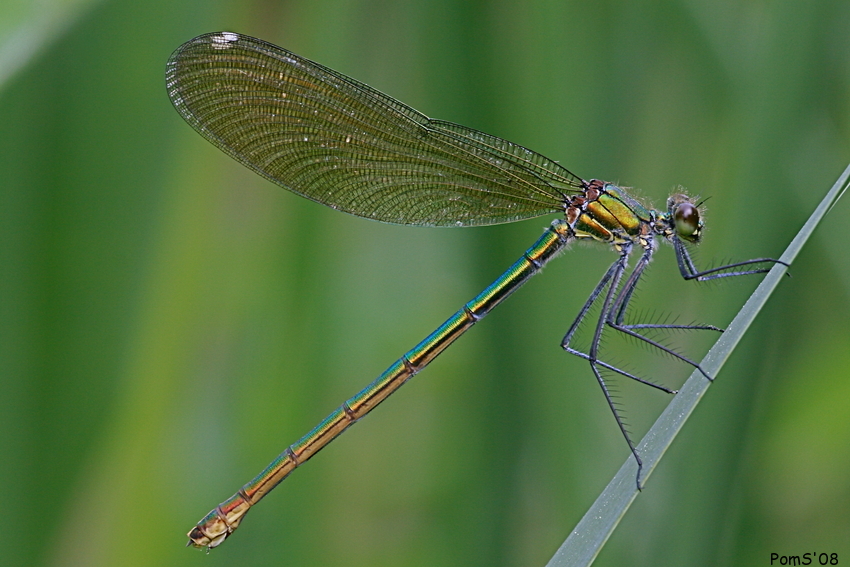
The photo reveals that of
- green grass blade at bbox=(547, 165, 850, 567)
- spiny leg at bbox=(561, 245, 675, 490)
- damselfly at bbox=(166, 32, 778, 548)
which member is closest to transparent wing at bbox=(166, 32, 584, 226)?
damselfly at bbox=(166, 32, 778, 548)

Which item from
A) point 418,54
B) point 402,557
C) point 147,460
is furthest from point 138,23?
point 402,557

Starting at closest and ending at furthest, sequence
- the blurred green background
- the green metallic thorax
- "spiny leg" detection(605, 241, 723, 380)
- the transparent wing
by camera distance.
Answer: the blurred green background < "spiny leg" detection(605, 241, 723, 380) < the transparent wing < the green metallic thorax

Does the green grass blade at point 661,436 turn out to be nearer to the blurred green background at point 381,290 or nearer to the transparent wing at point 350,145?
the blurred green background at point 381,290

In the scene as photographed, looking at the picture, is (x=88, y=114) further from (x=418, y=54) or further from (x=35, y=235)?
(x=418, y=54)

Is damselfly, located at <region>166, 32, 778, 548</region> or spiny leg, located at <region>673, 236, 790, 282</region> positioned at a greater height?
damselfly, located at <region>166, 32, 778, 548</region>

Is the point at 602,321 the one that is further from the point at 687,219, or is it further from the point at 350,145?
the point at 350,145

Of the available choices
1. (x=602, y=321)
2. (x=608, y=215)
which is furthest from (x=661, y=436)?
(x=608, y=215)

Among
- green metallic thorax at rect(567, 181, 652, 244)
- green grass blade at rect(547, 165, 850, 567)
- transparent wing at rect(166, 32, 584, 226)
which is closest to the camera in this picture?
green grass blade at rect(547, 165, 850, 567)

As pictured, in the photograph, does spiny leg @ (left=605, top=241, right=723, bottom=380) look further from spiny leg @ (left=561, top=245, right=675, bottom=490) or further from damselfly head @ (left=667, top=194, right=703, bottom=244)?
damselfly head @ (left=667, top=194, right=703, bottom=244)
